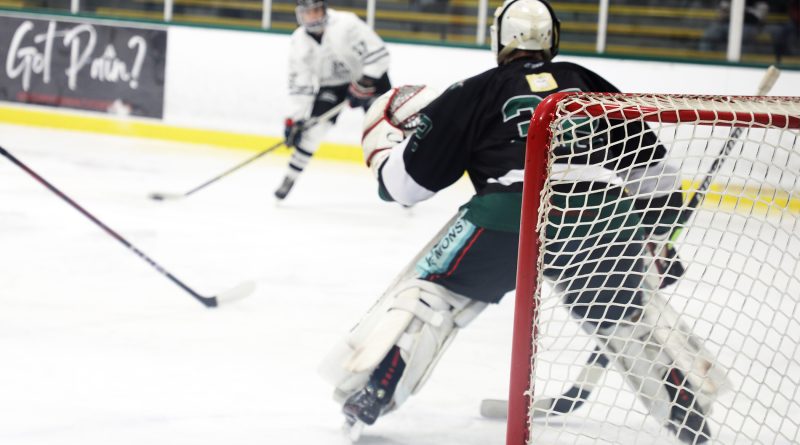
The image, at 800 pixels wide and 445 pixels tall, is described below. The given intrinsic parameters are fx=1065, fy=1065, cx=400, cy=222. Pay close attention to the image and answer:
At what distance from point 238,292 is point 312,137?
85.4 inches

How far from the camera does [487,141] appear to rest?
1920 mm

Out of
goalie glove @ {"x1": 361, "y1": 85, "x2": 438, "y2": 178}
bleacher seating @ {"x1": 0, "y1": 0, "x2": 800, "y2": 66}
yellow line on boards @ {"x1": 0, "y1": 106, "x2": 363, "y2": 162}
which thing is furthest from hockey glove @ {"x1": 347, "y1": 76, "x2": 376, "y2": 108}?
goalie glove @ {"x1": 361, "y1": 85, "x2": 438, "y2": 178}

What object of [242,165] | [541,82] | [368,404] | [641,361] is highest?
[541,82]

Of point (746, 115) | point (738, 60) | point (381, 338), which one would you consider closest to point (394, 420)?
point (381, 338)

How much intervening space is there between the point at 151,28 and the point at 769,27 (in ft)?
12.4

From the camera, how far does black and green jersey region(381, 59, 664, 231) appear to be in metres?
1.88

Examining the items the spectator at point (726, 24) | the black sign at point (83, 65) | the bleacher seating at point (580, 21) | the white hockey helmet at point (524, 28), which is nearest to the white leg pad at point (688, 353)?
the white hockey helmet at point (524, 28)

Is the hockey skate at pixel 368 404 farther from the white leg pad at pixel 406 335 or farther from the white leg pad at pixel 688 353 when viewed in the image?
the white leg pad at pixel 688 353

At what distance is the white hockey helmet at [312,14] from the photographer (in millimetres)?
5047

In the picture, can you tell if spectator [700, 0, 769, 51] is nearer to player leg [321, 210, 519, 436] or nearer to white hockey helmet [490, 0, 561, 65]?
white hockey helmet [490, 0, 561, 65]

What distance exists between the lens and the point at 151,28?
22.5 feet

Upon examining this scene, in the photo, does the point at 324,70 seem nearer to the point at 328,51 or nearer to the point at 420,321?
the point at 328,51

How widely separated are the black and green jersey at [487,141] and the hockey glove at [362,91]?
124 inches

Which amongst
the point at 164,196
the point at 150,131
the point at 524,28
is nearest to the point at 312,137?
the point at 164,196
